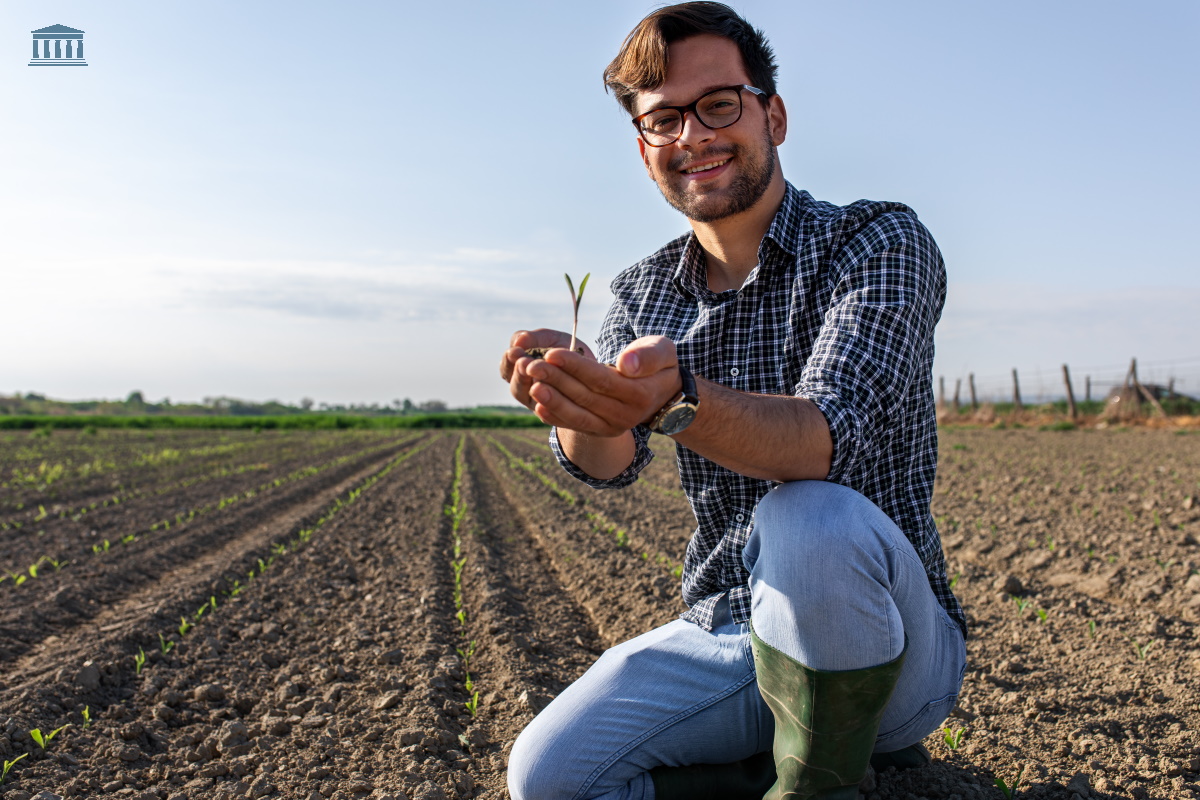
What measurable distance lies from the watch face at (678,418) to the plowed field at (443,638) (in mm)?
1332

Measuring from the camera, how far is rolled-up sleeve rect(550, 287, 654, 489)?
2128 mm

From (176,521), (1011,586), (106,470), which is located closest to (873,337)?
(1011,586)

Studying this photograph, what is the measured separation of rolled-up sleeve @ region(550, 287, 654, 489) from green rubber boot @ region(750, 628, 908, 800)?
62 cm

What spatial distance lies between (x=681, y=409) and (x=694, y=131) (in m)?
0.90

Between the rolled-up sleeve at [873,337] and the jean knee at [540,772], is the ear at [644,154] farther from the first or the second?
the jean knee at [540,772]

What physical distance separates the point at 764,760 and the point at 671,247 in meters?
1.44

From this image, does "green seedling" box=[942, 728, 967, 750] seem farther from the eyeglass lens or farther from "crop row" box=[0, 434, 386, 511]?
"crop row" box=[0, 434, 386, 511]

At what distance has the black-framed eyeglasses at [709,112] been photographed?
197 centimetres

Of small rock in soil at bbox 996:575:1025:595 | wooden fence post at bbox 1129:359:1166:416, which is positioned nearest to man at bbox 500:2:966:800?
small rock in soil at bbox 996:575:1025:595

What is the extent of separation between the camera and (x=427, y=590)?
4.83 meters

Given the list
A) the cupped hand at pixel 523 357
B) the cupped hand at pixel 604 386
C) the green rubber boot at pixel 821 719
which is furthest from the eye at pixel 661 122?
the green rubber boot at pixel 821 719

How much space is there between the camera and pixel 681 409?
1.44 m

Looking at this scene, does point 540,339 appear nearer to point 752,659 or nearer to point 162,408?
point 752,659

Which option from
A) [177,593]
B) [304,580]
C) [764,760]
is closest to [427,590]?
[304,580]
